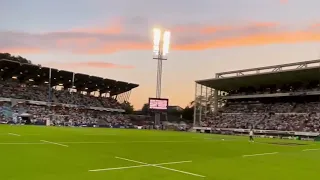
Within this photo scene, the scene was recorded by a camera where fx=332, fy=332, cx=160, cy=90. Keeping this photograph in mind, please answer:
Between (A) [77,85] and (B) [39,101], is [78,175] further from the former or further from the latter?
(A) [77,85]

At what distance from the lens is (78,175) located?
11422 mm

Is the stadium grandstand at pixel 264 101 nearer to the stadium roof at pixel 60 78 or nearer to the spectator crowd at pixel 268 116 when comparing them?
the spectator crowd at pixel 268 116

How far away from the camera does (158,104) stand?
253 ft

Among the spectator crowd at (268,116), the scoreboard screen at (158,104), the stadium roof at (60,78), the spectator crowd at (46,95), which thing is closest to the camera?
the spectator crowd at (268,116)

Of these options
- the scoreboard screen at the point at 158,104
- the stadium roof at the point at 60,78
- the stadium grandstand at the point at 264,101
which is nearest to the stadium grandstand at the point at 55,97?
the stadium roof at the point at 60,78

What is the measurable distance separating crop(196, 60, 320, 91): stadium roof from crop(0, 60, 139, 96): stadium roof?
2959cm

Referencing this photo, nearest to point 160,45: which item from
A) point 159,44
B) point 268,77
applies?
point 159,44

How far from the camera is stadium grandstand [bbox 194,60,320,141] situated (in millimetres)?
70000

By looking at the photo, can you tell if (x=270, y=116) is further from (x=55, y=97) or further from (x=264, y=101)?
(x=55, y=97)

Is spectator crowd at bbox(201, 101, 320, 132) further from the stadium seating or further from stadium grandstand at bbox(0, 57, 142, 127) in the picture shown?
stadium grandstand at bbox(0, 57, 142, 127)

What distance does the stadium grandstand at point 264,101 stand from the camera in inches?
2756

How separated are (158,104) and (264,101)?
29.8m

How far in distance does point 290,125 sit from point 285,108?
1047 centimetres

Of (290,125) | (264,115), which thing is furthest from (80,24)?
(264,115)
